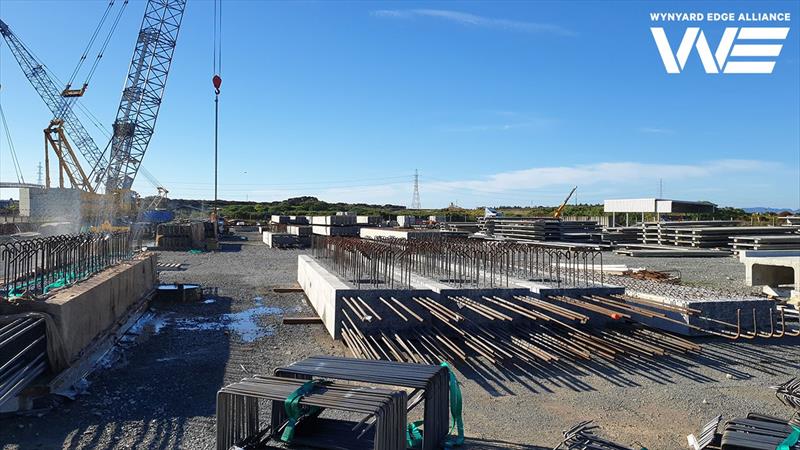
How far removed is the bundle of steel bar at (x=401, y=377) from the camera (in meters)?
5.04

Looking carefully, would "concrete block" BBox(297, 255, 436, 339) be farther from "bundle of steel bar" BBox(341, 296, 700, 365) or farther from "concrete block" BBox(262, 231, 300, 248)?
"concrete block" BBox(262, 231, 300, 248)

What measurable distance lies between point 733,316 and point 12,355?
11.6 meters

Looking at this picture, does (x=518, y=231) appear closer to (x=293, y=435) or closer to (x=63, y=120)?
(x=293, y=435)

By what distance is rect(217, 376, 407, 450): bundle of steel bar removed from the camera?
14.4 ft

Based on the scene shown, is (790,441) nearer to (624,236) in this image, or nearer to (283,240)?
(624,236)

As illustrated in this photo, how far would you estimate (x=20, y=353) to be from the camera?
6.54 meters

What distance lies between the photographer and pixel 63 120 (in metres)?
46.5

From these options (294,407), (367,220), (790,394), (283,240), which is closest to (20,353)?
(294,407)

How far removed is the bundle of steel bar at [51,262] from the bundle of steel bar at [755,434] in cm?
905

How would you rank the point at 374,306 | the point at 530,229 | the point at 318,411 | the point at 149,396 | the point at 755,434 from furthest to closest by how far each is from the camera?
1. the point at 530,229
2. the point at 374,306
3. the point at 149,396
4. the point at 318,411
5. the point at 755,434

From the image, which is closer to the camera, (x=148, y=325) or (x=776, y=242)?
(x=148, y=325)

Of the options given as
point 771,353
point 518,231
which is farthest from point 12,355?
point 518,231

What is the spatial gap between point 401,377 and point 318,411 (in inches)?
40.8

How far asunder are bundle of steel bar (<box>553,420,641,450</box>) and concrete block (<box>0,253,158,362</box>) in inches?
258
